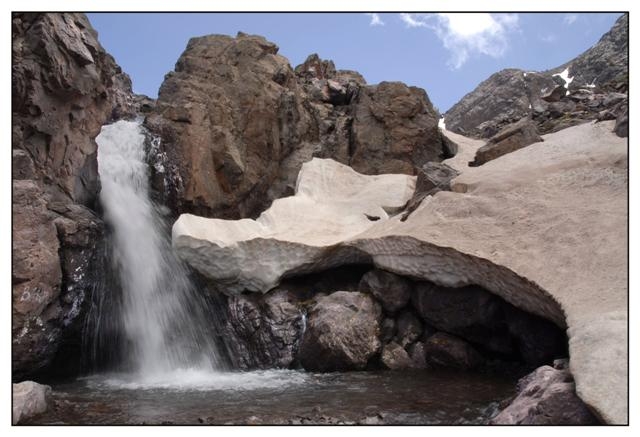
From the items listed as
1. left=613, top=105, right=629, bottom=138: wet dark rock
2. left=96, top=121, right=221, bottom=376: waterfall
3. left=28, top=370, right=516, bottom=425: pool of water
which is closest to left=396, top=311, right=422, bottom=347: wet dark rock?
left=28, top=370, right=516, bottom=425: pool of water

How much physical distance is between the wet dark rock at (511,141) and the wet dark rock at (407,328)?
892 centimetres

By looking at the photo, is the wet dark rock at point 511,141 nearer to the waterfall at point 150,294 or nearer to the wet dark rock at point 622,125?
the wet dark rock at point 622,125

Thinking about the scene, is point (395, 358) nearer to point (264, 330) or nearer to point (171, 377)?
point (264, 330)

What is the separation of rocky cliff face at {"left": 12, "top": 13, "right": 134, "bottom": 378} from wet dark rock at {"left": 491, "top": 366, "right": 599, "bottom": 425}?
35.8 ft

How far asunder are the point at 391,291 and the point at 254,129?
40.0 feet

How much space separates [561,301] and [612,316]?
1.66 meters

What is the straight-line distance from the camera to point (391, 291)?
14.8 metres

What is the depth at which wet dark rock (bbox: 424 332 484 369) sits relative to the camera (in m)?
13.2

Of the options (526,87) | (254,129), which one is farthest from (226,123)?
(526,87)

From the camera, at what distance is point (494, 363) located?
13250mm

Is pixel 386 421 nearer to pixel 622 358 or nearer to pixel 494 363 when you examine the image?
pixel 622 358

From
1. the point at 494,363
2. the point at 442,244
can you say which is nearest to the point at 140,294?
the point at 442,244

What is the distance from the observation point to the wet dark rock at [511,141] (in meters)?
20.3

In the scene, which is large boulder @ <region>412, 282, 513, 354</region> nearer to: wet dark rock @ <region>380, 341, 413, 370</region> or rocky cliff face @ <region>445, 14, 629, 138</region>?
wet dark rock @ <region>380, 341, 413, 370</region>
